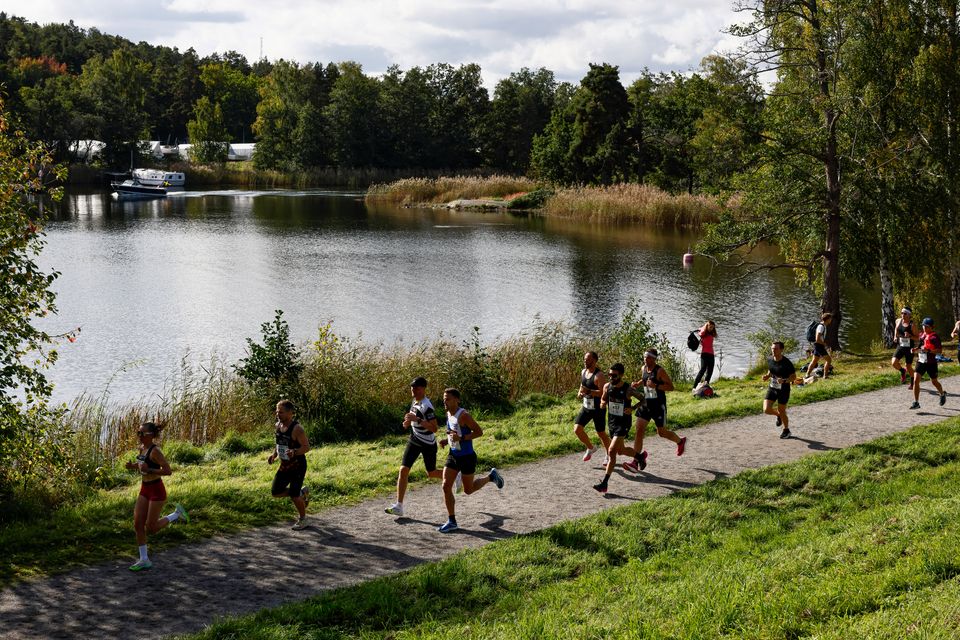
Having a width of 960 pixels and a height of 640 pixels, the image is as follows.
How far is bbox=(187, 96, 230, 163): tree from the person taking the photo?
131125mm

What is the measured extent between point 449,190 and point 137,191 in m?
35.9

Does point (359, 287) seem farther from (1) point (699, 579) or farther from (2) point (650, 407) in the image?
(1) point (699, 579)

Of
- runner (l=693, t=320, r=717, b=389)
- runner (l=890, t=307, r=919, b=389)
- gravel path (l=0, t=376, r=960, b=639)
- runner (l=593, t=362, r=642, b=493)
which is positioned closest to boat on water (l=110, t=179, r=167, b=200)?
runner (l=693, t=320, r=717, b=389)

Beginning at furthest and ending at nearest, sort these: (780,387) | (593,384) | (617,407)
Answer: (780,387)
(593,384)
(617,407)

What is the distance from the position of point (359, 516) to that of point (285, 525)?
1.00 metres

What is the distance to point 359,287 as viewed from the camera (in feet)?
140

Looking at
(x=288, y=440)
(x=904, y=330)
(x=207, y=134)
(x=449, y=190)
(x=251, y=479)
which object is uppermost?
(x=207, y=134)

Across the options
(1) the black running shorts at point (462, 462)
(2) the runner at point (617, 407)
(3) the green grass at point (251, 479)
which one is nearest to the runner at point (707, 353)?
(3) the green grass at point (251, 479)

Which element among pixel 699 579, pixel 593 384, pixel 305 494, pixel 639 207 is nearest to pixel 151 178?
pixel 639 207

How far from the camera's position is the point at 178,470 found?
15.4 m

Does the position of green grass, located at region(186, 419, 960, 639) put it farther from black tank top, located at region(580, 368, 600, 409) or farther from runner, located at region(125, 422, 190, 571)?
runner, located at region(125, 422, 190, 571)

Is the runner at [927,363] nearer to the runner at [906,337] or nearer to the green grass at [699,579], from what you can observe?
the runner at [906,337]

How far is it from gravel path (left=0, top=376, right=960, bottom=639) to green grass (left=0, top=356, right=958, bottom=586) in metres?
0.41

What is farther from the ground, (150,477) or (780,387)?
(780,387)
